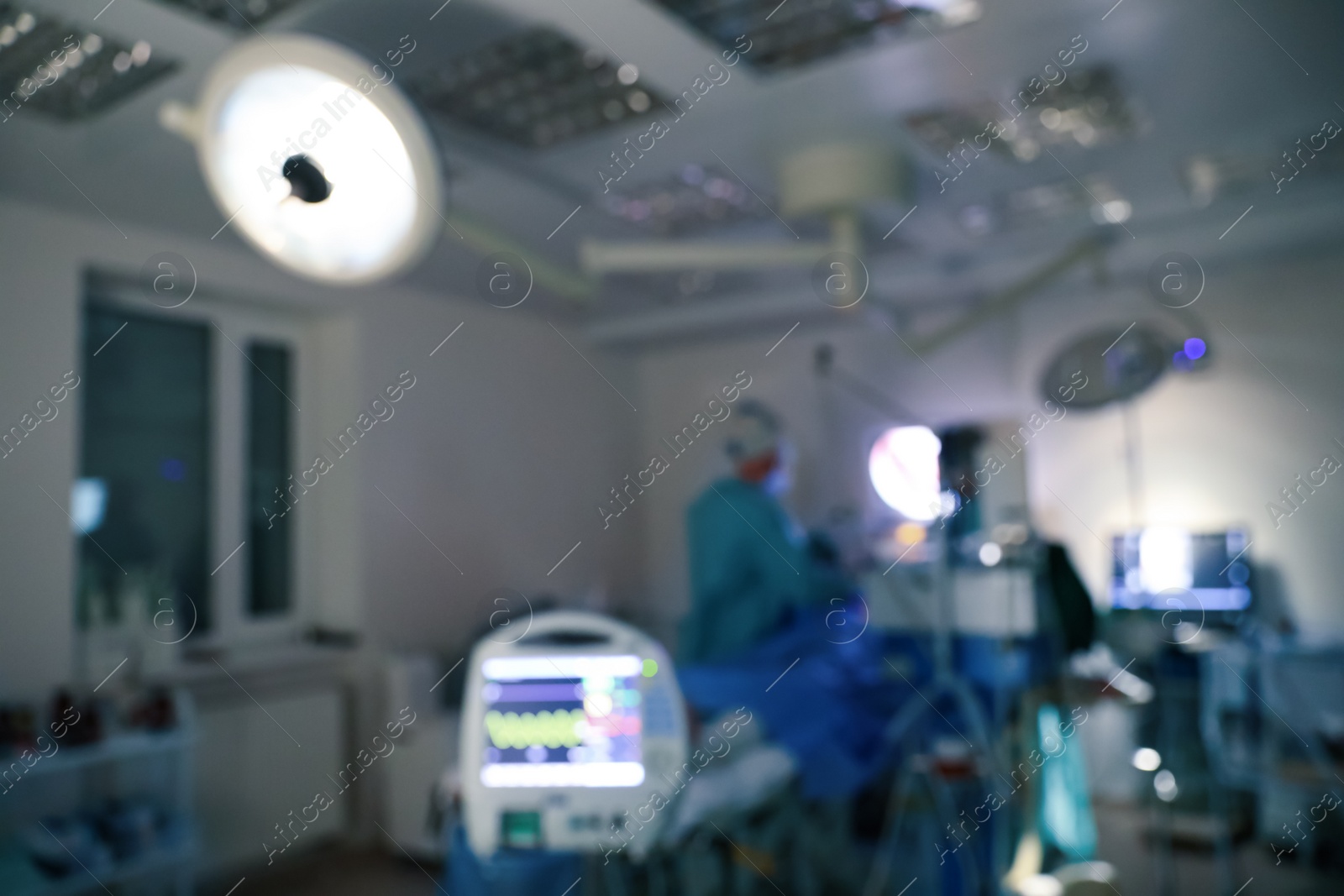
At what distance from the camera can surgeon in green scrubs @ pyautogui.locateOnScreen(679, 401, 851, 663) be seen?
3.37m

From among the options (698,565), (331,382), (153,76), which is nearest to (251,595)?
(331,382)

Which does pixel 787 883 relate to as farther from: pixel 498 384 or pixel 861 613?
pixel 498 384

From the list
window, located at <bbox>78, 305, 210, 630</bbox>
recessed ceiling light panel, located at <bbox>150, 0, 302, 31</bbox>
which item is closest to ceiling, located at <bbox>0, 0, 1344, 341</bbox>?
recessed ceiling light panel, located at <bbox>150, 0, 302, 31</bbox>

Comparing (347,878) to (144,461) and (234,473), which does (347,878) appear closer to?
(234,473)

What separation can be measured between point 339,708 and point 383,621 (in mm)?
393

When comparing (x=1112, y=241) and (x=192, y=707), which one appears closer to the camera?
(x=192, y=707)

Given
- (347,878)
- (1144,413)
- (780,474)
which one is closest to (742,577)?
(780,474)

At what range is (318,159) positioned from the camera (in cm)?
139

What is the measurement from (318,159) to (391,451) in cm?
275

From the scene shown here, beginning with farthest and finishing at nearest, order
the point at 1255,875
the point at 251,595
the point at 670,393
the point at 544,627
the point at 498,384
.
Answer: the point at 670,393
the point at 498,384
the point at 251,595
the point at 1255,875
the point at 544,627

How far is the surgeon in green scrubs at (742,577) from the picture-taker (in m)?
3.37

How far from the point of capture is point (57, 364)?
3.03 meters

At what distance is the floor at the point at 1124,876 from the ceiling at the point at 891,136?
233cm

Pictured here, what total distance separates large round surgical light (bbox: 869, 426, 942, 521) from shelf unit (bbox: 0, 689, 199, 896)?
10.9 feet
